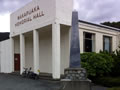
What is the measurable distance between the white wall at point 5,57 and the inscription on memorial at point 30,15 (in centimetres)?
384

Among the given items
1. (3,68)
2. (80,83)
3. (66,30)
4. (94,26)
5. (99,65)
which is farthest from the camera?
(3,68)

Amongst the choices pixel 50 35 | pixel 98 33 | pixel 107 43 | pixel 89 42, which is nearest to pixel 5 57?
pixel 50 35

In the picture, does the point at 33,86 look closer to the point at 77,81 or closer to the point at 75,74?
the point at 75,74

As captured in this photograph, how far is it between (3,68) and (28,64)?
4.06 metres

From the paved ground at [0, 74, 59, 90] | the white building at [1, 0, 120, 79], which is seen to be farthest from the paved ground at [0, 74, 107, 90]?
the white building at [1, 0, 120, 79]

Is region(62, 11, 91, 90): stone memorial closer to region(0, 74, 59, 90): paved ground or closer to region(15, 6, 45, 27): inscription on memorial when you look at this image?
region(0, 74, 59, 90): paved ground

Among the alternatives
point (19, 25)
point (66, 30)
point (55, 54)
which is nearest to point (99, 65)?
point (55, 54)

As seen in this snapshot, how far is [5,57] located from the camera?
19359mm

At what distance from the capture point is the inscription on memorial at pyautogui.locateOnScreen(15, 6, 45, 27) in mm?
13234

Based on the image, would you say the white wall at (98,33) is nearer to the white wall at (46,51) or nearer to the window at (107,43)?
the window at (107,43)

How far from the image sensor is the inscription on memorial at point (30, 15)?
13234 millimetres

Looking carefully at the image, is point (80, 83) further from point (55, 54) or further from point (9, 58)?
point (9, 58)

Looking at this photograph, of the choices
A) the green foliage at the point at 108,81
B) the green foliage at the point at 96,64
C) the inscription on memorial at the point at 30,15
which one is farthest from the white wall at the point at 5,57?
the green foliage at the point at 108,81

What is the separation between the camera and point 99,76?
36.9ft
